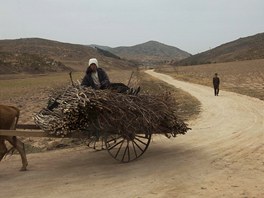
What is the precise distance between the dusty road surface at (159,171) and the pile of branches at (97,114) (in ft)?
2.85

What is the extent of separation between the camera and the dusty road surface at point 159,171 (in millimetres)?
7617

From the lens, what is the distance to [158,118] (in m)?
9.74

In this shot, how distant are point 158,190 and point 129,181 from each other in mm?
823

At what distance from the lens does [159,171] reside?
8.90 m

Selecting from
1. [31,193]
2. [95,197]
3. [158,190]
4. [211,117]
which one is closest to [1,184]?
[31,193]

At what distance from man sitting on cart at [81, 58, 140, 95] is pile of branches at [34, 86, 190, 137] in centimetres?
50

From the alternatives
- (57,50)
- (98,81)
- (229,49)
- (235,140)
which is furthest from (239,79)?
(229,49)

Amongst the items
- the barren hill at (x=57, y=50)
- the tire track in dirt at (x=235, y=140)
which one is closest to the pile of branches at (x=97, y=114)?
the tire track in dirt at (x=235, y=140)

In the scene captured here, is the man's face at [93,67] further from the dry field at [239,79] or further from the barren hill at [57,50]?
the barren hill at [57,50]

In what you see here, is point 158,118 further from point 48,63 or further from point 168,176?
point 48,63

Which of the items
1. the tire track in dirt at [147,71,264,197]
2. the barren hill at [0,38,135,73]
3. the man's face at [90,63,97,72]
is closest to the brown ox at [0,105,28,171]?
the man's face at [90,63,97,72]

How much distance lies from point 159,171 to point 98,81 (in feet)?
8.86

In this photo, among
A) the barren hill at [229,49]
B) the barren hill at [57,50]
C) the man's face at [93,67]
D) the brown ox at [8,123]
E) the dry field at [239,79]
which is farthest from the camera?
the barren hill at [229,49]

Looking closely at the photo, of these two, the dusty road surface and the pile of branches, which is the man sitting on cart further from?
the dusty road surface
